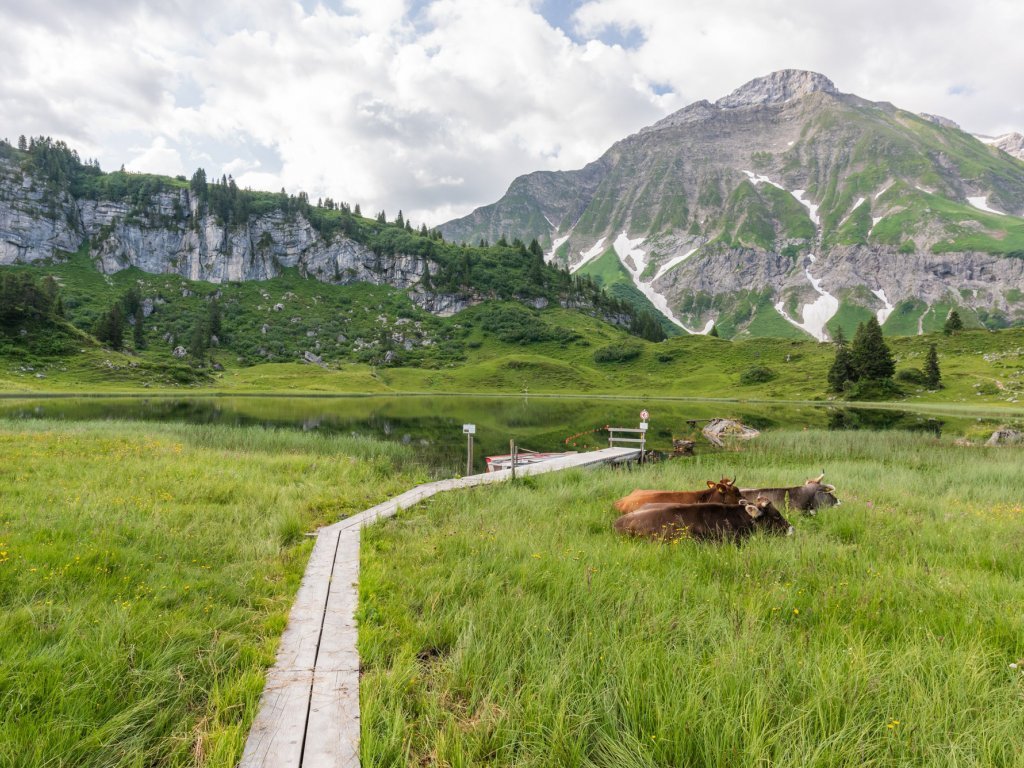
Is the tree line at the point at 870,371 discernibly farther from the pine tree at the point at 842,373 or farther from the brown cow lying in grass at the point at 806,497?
the brown cow lying in grass at the point at 806,497

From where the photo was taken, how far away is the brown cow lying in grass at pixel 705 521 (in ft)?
36.3

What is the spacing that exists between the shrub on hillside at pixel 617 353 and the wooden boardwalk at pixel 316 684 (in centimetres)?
15721

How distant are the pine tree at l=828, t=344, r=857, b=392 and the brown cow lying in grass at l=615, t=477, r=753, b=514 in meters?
106

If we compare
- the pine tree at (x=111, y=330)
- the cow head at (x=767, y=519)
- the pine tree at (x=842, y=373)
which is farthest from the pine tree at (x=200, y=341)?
the pine tree at (x=842, y=373)

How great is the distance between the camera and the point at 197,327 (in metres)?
151

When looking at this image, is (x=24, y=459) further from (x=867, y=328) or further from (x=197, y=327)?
(x=197, y=327)

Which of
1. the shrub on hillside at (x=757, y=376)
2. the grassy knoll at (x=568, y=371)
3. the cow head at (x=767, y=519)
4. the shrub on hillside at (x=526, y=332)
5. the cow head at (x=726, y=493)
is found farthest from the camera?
the shrub on hillside at (x=526, y=332)

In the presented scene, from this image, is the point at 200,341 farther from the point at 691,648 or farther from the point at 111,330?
the point at 691,648

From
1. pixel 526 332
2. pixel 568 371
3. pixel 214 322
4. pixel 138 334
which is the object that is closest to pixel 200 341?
pixel 138 334

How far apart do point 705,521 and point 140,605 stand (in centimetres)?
1069

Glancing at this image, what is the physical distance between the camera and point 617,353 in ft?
536

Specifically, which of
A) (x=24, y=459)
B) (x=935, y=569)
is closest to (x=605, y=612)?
(x=935, y=569)

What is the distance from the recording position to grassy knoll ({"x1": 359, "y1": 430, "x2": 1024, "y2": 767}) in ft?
13.1

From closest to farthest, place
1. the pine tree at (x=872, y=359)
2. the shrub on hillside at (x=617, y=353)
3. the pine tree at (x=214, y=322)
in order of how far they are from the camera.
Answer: the pine tree at (x=872, y=359) → the shrub on hillside at (x=617, y=353) → the pine tree at (x=214, y=322)
